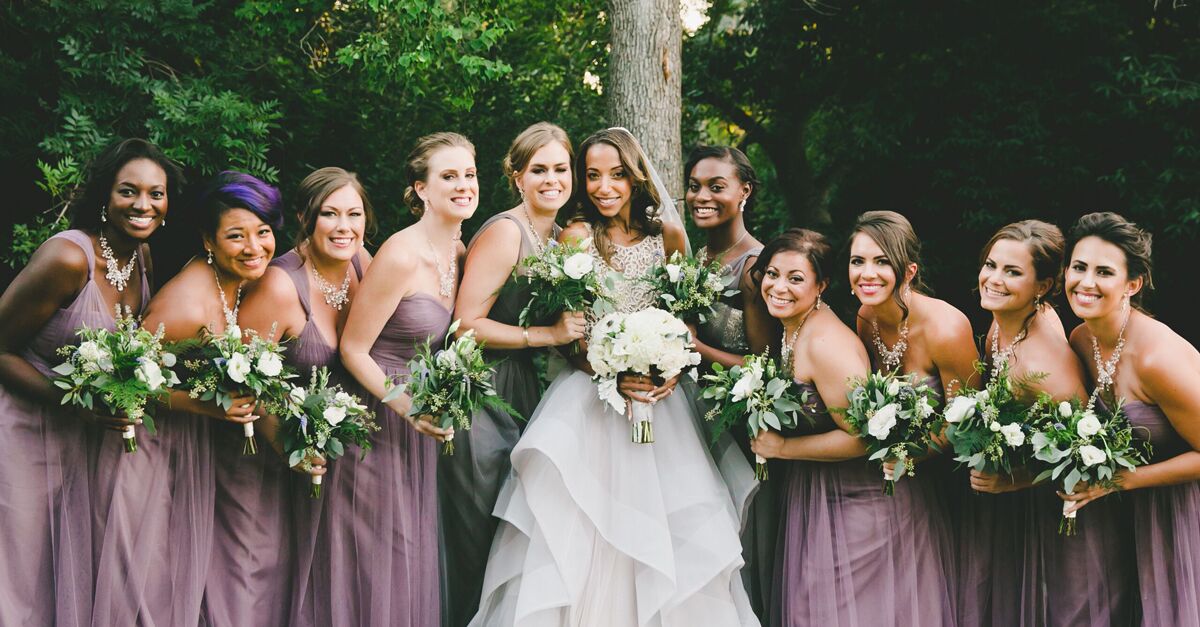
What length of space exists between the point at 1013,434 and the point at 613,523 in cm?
204

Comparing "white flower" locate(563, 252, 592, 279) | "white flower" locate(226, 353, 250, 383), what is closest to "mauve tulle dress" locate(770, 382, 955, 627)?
"white flower" locate(563, 252, 592, 279)

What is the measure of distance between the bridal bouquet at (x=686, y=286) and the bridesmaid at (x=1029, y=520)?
56.6 inches

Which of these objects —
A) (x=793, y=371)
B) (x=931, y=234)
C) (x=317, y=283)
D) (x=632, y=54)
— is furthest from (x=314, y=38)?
(x=931, y=234)

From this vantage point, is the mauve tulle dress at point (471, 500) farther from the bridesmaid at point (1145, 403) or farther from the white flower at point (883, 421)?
the bridesmaid at point (1145, 403)

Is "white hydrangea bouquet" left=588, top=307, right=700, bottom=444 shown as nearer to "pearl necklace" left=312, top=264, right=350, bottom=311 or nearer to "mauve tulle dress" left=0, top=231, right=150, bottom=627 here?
"pearl necklace" left=312, top=264, right=350, bottom=311

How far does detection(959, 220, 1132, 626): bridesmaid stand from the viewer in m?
5.03

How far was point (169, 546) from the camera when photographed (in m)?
5.12

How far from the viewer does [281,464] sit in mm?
5445

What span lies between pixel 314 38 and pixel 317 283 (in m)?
5.41

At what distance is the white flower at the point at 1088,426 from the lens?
4633 millimetres

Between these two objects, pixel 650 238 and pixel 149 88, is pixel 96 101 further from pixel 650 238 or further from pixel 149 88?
pixel 650 238

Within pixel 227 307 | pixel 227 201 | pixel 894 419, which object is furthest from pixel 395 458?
pixel 894 419

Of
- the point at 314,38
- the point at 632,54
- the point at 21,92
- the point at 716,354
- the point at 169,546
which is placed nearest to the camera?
the point at 169,546

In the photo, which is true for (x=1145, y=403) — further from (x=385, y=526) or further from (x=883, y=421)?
(x=385, y=526)
